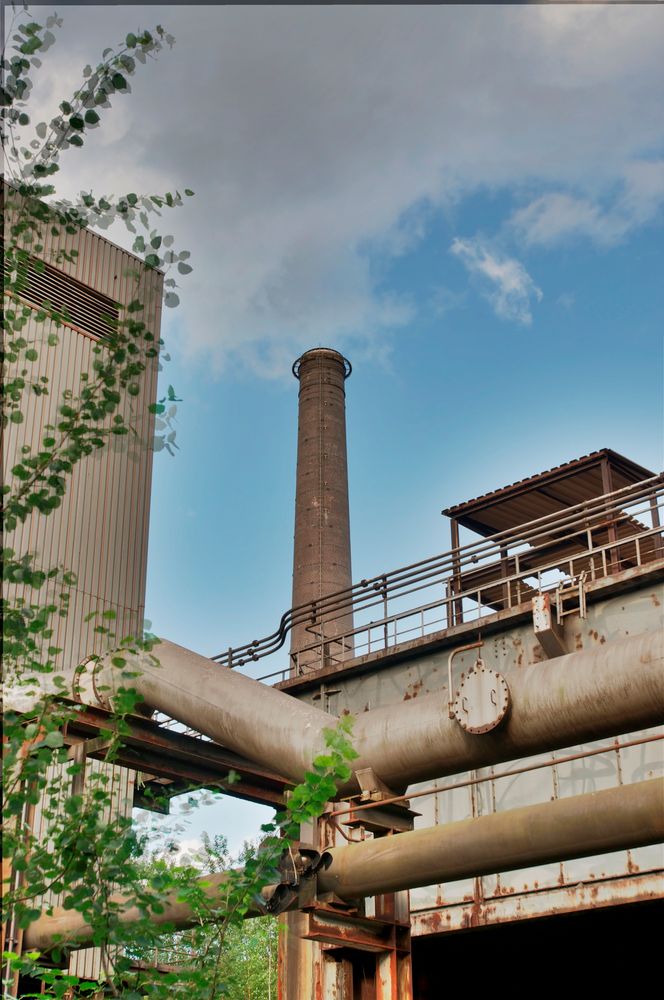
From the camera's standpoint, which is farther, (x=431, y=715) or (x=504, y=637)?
(x=504, y=637)

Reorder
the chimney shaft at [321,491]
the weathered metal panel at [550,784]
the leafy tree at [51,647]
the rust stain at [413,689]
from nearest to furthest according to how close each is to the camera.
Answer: the leafy tree at [51,647] < the weathered metal panel at [550,784] < the rust stain at [413,689] < the chimney shaft at [321,491]

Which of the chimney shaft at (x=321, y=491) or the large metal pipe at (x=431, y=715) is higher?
the chimney shaft at (x=321, y=491)

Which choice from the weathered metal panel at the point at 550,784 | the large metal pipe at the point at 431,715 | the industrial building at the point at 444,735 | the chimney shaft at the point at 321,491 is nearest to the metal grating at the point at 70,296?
the industrial building at the point at 444,735

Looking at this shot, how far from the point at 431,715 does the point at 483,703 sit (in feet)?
1.89

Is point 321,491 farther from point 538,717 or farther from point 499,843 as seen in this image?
point 499,843

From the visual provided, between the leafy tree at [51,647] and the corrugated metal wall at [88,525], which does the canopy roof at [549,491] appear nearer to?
the corrugated metal wall at [88,525]

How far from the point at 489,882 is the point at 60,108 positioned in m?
11.5

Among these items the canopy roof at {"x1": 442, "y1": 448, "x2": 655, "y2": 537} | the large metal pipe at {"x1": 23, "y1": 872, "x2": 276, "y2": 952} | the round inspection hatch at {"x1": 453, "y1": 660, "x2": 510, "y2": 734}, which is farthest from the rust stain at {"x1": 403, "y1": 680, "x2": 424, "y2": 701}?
the round inspection hatch at {"x1": 453, "y1": 660, "x2": 510, "y2": 734}

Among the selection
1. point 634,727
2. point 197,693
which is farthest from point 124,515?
point 634,727

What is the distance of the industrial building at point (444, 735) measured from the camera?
7.71 meters

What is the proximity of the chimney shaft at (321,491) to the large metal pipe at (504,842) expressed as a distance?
718 inches

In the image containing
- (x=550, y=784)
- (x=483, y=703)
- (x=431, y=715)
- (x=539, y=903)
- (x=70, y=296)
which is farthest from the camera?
(x=70, y=296)

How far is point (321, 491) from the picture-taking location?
30062mm

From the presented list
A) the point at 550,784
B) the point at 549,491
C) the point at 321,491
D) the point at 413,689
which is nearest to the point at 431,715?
the point at 550,784
